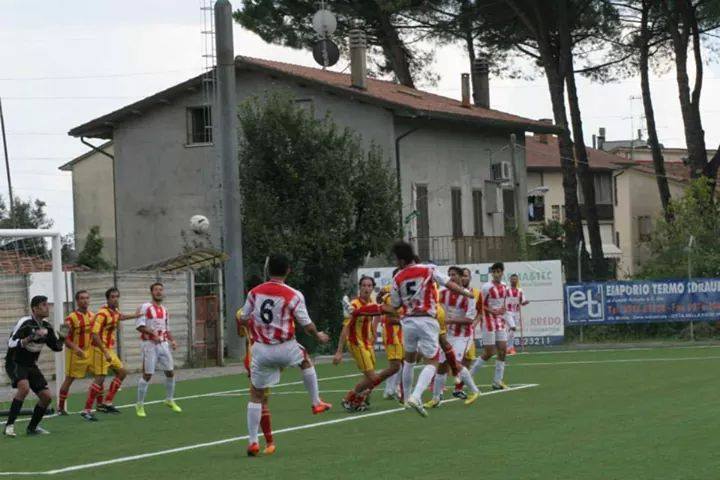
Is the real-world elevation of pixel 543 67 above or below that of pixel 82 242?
above

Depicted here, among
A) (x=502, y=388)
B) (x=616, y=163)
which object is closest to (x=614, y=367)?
(x=502, y=388)

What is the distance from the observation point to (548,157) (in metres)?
84.4

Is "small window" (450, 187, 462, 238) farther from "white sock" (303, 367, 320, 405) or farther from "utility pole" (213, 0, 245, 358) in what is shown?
"white sock" (303, 367, 320, 405)

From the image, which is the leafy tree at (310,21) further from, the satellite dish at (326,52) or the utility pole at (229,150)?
the utility pole at (229,150)

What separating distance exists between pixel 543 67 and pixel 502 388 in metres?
29.8

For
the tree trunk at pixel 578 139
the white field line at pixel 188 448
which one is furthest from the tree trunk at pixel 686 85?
the white field line at pixel 188 448

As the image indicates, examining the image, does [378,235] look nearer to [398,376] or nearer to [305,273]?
[305,273]

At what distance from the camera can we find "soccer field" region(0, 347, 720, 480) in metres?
12.4

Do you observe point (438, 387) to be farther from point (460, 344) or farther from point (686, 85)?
point (686, 85)

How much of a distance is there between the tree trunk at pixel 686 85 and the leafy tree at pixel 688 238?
204 inches

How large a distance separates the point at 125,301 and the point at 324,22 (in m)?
16.7

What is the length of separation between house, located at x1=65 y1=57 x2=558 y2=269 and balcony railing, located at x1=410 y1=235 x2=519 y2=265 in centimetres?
5

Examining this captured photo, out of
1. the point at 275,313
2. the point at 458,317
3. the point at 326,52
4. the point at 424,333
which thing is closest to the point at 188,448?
the point at 275,313

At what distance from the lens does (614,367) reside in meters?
27.6
